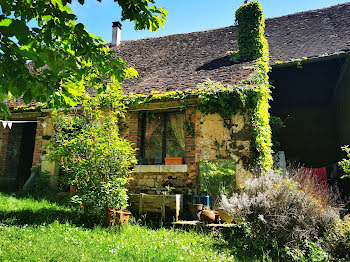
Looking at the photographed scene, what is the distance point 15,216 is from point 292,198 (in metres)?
4.56

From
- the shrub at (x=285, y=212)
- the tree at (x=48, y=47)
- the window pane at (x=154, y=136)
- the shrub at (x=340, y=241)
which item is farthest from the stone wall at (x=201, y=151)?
the tree at (x=48, y=47)

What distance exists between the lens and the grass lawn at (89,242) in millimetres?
3482

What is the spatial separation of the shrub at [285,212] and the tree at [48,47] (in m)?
2.65

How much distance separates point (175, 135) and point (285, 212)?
3812 mm

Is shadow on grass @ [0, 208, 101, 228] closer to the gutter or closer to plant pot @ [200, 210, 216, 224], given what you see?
plant pot @ [200, 210, 216, 224]

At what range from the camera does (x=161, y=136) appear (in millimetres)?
7562

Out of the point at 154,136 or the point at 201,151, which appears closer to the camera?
the point at 201,151

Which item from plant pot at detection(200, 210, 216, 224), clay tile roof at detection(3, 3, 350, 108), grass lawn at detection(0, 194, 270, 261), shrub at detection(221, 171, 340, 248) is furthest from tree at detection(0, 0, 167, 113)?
clay tile roof at detection(3, 3, 350, 108)

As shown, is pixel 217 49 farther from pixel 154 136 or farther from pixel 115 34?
pixel 115 34

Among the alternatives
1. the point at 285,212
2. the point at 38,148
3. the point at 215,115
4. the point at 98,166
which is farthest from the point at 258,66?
the point at 38,148

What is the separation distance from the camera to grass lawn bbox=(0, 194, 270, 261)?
3.48 metres

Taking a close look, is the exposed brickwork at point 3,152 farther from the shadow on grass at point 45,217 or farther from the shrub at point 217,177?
the shrub at point 217,177

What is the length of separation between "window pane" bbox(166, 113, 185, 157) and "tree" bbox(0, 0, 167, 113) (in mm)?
3928

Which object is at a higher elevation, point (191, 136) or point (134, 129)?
point (134, 129)
